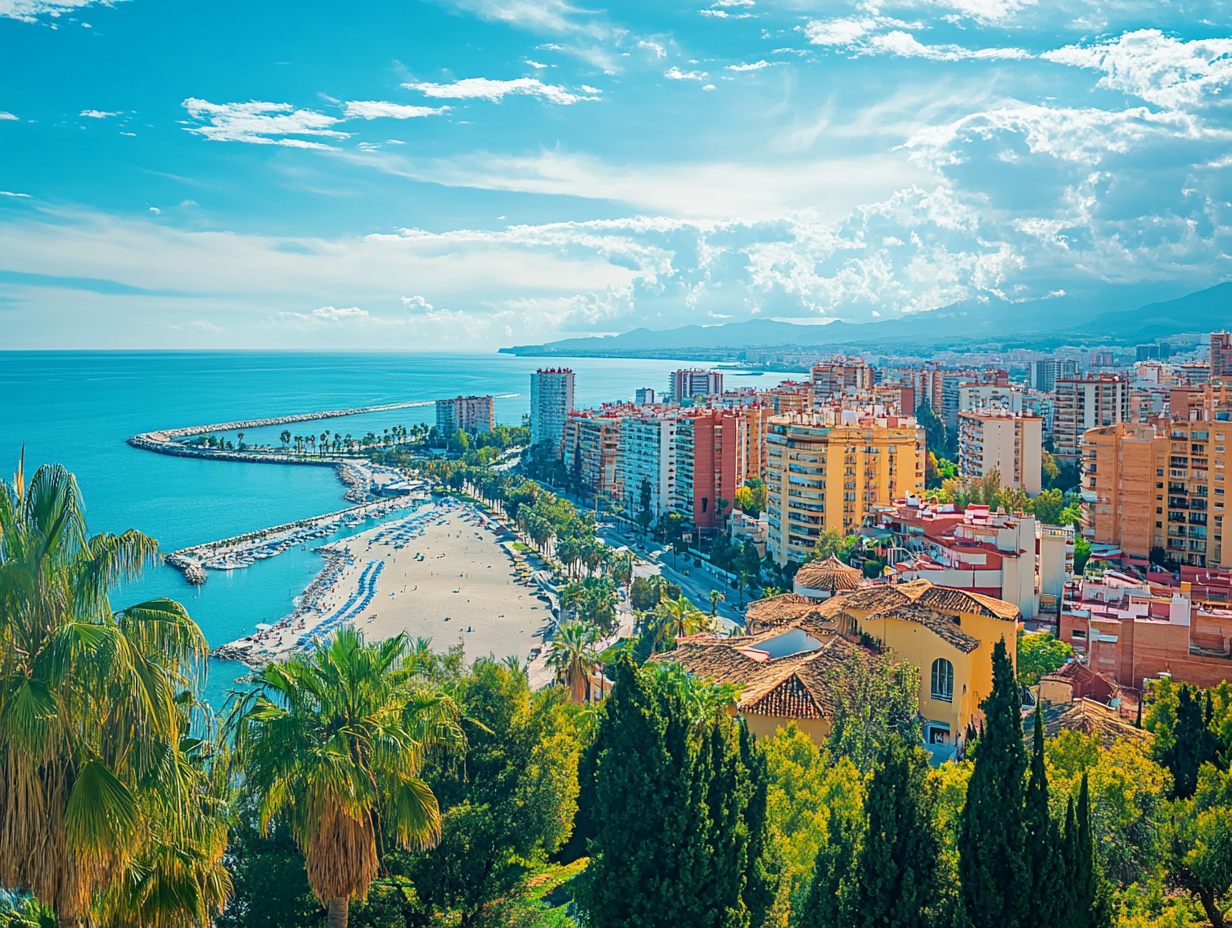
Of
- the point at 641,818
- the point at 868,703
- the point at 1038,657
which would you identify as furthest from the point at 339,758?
the point at 1038,657

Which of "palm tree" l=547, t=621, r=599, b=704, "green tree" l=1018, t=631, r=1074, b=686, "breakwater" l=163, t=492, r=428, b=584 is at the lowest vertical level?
"breakwater" l=163, t=492, r=428, b=584

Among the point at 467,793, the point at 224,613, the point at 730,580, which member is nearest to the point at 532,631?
the point at 730,580

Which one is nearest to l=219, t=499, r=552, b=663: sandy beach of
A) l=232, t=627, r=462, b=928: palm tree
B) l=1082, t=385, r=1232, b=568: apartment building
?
l=1082, t=385, r=1232, b=568: apartment building

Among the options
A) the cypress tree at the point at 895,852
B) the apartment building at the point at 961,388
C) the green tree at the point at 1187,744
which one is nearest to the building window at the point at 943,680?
the green tree at the point at 1187,744

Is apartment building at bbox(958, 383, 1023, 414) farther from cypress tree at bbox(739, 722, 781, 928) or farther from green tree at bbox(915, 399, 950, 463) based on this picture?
cypress tree at bbox(739, 722, 781, 928)

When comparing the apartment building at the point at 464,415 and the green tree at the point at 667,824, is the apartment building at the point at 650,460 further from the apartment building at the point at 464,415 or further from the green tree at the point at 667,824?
the green tree at the point at 667,824

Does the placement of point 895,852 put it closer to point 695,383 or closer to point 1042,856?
point 1042,856

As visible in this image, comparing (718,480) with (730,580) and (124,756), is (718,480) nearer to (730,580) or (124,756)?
(730,580)
